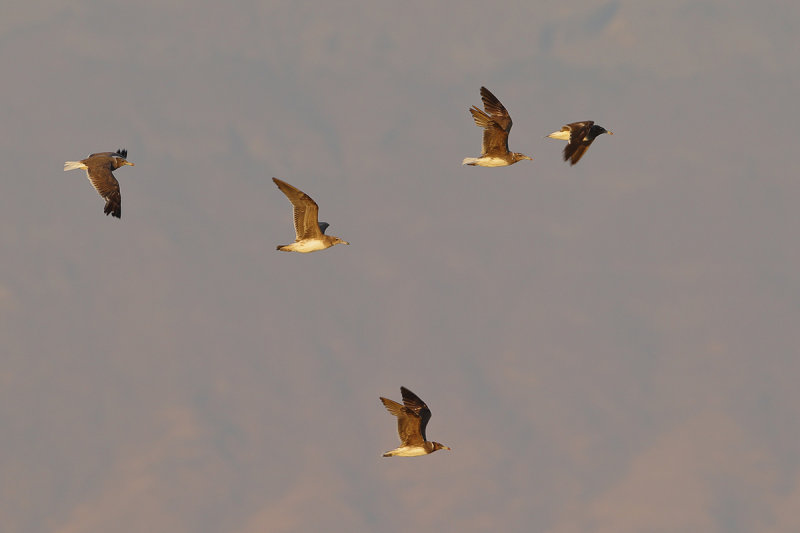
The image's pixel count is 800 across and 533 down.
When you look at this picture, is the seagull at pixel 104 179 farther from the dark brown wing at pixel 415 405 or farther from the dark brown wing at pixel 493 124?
the dark brown wing at pixel 493 124

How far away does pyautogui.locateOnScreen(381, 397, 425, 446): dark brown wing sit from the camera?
37.5 metres

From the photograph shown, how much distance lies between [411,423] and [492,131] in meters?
13.9

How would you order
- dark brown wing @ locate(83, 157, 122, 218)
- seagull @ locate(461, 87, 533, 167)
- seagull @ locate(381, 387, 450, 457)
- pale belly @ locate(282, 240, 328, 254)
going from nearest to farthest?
1. seagull @ locate(381, 387, 450, 457)
2. pale belly @ locate(282, 240, 328, 254)
3. dark brown wing @ locate(83, 157, 122, 218)
4. seagull @ locate(461, 87, 533, 167)

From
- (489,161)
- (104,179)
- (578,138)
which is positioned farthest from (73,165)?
(578,138)

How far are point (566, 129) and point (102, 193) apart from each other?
70.6 feet

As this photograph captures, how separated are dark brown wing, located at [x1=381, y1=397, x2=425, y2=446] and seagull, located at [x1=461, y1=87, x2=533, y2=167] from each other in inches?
446

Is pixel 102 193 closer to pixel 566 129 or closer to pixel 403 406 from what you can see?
pixel 403 406

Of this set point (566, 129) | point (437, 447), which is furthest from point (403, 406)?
point (566, 129)

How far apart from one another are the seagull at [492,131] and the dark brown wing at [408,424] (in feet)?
37.2

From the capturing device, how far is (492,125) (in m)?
44.1

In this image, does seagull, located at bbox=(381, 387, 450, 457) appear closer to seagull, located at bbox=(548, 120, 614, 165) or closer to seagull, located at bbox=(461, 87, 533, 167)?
seagull, located at bbox=(461, 87, 533, 167)

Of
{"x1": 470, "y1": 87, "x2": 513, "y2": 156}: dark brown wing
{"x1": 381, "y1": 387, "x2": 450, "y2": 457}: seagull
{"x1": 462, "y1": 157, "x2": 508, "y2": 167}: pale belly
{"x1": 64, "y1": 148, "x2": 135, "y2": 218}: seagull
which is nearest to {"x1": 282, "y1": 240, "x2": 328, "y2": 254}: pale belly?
{"x1": 381, "y1": 387, "x2": 450, "y2": 457}: seagull

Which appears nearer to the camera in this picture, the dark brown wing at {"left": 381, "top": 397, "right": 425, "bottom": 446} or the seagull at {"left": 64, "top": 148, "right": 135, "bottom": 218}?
the dark brown wing at {"left": 381, "top": 397, "right": 425, "bottom": 446}

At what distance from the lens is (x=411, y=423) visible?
3781cm
